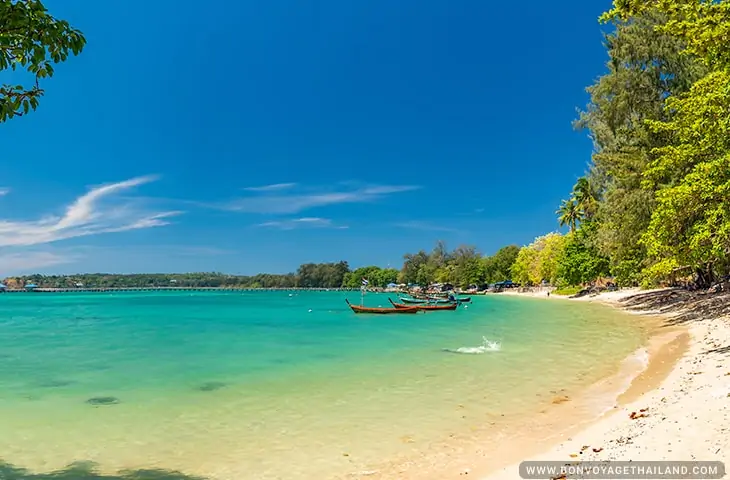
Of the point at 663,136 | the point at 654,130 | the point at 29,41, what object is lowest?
the point at 29,41

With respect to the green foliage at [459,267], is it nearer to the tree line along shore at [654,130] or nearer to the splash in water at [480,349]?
the tree line along shore at [654,130]

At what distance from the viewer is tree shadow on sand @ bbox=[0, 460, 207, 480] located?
24.0 feet

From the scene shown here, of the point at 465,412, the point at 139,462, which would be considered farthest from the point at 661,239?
the point at 139,462

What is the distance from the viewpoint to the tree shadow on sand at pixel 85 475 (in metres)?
7.30

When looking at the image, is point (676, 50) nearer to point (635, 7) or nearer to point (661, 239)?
point (661, 239)

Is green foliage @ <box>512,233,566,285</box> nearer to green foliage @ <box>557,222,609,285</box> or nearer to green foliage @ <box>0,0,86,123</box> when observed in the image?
green foliage @ <box>557,222,609,285</box>

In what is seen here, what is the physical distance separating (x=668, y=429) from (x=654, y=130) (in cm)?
1453

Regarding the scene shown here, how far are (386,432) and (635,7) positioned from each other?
9.95 meters

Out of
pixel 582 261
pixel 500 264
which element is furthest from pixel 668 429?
pixel 500 264

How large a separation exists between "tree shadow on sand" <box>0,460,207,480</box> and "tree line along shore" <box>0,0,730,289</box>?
18.6 feet

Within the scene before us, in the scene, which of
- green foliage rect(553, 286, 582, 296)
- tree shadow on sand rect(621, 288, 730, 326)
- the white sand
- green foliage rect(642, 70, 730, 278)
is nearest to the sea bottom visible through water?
the white sand

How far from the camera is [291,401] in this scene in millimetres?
12227

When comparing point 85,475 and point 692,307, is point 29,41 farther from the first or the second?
point 692,307

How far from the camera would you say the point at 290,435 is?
927 centimetres
